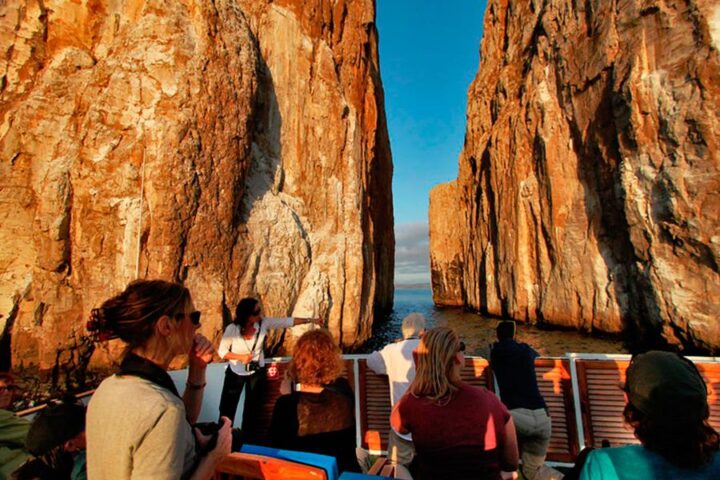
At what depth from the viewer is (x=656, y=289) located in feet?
42.0

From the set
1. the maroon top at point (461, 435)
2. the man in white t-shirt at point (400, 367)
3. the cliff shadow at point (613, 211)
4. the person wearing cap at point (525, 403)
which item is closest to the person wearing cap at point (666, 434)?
the maroon top at point (461, 435)

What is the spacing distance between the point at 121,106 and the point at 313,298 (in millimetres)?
9708

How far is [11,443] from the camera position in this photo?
2.35m

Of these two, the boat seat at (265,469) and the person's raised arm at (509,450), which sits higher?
the boat seat at (265,469)

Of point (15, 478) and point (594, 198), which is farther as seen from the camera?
point (594, 198)

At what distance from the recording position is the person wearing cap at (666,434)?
109 cm

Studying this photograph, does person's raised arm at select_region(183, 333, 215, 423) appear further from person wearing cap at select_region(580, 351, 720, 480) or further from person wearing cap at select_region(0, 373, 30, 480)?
person wearing cap at select_region(580, 351, 720, 480)

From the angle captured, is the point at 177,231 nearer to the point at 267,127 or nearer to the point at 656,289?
the point at 267,127

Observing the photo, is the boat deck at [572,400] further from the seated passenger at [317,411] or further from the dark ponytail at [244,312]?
the seated passenger at [317,411]

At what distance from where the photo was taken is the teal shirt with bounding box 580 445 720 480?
3.53 ft

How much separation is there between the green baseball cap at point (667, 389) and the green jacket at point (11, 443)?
3.52m

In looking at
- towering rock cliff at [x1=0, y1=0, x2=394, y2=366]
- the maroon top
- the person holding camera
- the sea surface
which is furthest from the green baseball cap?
towering rock cliff at [x1=0, y1=0, x2=394, y2=366]

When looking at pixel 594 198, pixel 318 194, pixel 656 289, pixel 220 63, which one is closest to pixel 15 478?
pixel 220 63

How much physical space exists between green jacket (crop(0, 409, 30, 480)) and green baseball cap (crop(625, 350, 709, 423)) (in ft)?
11.5
